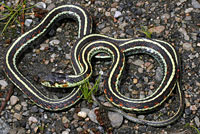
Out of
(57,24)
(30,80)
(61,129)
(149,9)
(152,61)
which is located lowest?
(61,129)

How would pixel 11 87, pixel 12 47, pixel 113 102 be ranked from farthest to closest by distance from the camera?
1. pixel 12 47
2. pixel 11 87
3. pixel 113 102

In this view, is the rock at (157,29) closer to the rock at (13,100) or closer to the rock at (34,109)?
the rock at (34,109)

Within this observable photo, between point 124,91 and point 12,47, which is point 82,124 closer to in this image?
point 124,91

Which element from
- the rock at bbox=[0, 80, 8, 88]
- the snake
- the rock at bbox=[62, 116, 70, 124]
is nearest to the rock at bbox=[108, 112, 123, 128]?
the snake

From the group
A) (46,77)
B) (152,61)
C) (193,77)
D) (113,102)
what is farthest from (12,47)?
(193,77)

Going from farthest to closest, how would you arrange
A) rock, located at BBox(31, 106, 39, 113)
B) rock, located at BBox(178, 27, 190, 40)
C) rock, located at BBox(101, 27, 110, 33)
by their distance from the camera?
1. rock, located at BBox(101, 27, 110, 33)
2. rock, located at BBox(178, 27, 190, 40)
3. rock, located at BBox(31, 106, 39, 113)

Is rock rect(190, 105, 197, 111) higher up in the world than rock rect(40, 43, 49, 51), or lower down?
lower down

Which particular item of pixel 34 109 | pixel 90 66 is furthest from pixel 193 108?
pixel 34 109

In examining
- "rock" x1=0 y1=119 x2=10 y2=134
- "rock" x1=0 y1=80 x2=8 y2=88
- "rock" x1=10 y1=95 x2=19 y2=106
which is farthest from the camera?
"rock" x1=0 y1=80 x2=8 y2=88

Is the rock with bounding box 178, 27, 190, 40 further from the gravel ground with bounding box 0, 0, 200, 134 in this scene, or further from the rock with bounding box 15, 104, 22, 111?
the rock with bounding box 15, 104, 22, 111
